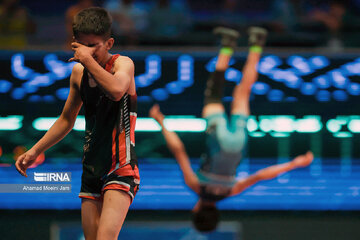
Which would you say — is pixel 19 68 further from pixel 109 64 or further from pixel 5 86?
pixel 109 64

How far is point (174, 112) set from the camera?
6836 millimetres

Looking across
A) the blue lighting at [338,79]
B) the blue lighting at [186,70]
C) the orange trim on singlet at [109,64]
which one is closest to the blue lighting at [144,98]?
the blue lighting at [186,70]

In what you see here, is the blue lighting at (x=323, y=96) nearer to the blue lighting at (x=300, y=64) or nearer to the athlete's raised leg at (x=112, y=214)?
the blue lighting at (x=300, y=64)

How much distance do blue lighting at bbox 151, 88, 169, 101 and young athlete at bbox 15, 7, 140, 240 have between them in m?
3.45

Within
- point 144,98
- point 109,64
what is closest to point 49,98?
point 144,98

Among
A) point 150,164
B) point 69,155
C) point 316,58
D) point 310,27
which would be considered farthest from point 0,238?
point 310,27

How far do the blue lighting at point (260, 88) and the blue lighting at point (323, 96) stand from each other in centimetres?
54

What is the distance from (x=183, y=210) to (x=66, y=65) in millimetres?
1921

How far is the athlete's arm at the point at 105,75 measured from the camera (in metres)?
2.95

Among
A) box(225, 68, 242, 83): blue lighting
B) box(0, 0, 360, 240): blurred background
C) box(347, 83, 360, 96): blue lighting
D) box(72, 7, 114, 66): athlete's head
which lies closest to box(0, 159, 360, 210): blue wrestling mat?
box(0, 0, 360, 240): blurred background

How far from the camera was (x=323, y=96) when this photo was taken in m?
6.89

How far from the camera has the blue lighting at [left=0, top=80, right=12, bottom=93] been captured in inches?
267

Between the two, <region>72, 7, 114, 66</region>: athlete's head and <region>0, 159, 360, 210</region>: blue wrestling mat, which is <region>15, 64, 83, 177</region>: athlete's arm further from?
<region>0, 159, 360, 210</region>: blue wrestling mat

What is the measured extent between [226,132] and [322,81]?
91.0 inches
